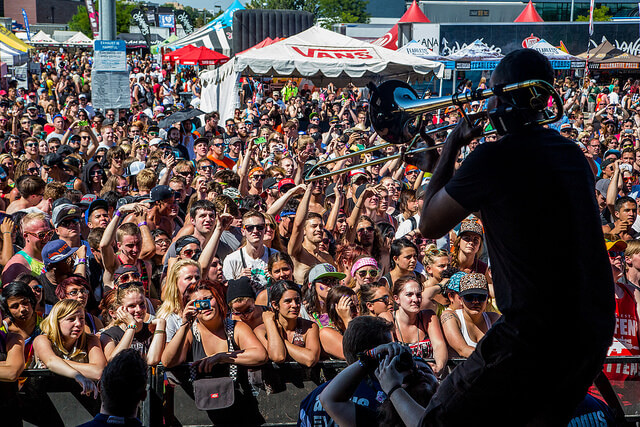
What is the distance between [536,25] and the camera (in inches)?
1166

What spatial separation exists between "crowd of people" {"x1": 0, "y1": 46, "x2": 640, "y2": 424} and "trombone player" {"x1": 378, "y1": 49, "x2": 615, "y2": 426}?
17 centimetres

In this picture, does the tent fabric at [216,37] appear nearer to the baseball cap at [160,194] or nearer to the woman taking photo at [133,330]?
the baseball cap at [160,194]

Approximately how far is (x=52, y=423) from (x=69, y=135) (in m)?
8.81

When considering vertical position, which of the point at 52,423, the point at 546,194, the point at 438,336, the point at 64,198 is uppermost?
the point at 546,194

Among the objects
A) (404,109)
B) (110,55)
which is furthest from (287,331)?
(110,55)

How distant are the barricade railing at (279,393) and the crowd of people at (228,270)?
0.08m

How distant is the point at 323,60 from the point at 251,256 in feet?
33.0

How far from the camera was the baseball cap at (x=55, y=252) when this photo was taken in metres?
5.84

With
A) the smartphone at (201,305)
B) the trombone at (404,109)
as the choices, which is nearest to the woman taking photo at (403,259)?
the smartphone at (201,305)

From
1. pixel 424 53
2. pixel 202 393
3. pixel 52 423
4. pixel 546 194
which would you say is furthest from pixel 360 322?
pixel 424 53

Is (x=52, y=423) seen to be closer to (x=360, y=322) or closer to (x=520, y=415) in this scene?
(x=360, y=322)

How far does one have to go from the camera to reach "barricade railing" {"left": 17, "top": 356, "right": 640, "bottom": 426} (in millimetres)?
4629

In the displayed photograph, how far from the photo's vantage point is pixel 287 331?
511cm

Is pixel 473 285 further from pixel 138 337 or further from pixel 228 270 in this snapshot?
pixel 138 337
